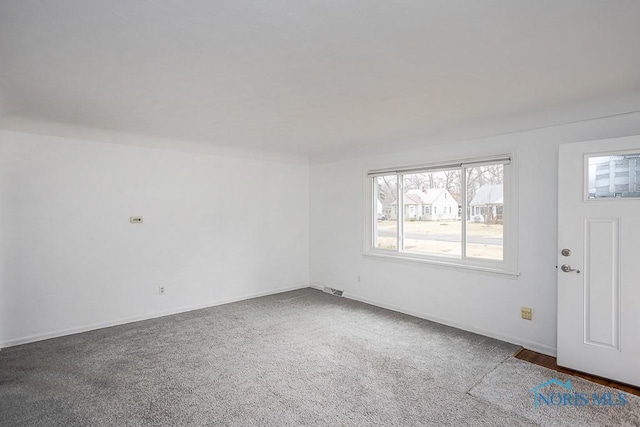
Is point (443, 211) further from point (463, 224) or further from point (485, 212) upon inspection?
point (485, 212)

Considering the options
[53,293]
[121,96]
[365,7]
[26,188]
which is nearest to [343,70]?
[365,7]

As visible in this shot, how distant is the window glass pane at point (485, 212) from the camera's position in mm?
3717

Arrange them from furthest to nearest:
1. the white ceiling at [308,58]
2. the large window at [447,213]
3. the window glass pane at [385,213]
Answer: the window glass pane at [385,213]
the large window at [447,213]
the white ceiling at [308,58]

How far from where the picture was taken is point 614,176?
273 cm

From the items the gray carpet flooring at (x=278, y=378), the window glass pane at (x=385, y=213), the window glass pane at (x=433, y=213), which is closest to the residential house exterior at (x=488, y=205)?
the window glass pane at (x=433, y=213)

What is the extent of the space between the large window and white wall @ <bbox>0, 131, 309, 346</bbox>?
70.5 inches

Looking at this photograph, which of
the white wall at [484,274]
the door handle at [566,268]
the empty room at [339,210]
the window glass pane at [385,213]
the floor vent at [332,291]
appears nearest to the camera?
the empty room at [339,210]

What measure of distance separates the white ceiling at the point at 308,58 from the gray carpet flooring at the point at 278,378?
91.9 inches

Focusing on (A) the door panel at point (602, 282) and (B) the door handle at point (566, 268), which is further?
(B) the door handle at point (566, 268)

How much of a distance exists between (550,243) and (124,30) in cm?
381

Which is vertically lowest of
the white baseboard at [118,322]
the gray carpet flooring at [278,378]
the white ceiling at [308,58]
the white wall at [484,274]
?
the gray carpet flooring at [278,378]

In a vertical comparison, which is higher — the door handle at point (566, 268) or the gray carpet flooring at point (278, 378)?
the door handle at point (566, 268)

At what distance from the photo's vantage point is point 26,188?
3518 millimetres

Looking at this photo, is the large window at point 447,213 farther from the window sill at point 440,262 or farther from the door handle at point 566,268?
the door handle at point 566,268
